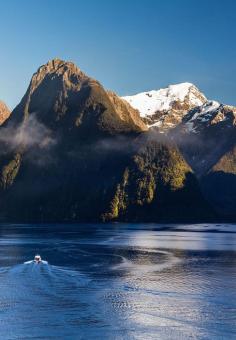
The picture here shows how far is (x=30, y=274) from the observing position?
128m

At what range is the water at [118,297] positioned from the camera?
3125 inches

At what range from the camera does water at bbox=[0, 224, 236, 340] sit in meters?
79.4

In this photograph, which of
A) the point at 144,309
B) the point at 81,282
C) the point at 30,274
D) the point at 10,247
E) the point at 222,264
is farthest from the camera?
the point at 10,247

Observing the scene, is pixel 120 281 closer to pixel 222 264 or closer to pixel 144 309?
pixel 144 309

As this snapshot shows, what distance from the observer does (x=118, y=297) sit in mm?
101375

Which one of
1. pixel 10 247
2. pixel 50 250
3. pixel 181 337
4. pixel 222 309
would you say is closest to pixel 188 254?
pixel 50 250

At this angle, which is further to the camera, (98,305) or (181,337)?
(98,305)

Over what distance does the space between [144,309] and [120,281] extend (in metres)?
28.4

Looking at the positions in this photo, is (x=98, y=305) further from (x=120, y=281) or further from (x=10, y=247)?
(x=10, y=247)

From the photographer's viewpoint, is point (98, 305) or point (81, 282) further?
point (81, 282)

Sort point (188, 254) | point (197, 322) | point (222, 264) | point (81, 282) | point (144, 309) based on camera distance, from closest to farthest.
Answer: point (197, 322) < point (144, 309) < point (81, 282) < point (222, 264) < point (188, 254)

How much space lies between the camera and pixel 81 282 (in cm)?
11581

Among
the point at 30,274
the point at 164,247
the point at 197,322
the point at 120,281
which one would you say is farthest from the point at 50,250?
the point at 197,322

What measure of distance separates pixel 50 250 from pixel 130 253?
2517 cm
